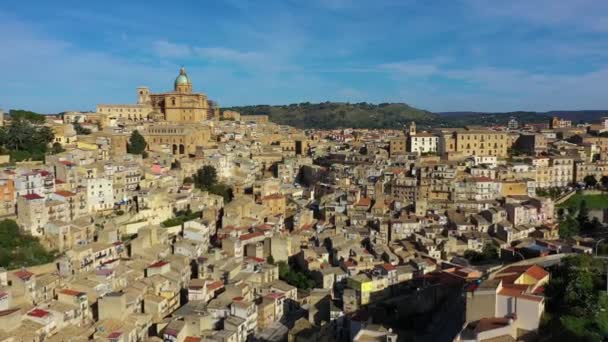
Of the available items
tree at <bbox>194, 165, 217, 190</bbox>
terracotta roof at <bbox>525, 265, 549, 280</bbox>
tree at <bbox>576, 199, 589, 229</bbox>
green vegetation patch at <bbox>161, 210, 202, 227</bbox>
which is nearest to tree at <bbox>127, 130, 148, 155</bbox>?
tree at <bbox>194, 165, 217, 190</bbox>

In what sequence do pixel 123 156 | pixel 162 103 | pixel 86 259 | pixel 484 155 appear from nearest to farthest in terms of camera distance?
pixel 86 259
pixel 123 156
pixel 484 155
pixel 162 103

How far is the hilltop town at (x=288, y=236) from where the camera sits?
1634cm

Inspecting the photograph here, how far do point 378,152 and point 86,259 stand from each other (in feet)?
73.6

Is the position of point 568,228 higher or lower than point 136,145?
lower

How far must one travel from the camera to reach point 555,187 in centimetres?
3350

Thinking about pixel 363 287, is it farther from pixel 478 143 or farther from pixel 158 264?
pixel 478 143

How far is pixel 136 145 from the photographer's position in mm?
35000

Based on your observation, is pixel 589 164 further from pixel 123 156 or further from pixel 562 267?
pixel 123 156

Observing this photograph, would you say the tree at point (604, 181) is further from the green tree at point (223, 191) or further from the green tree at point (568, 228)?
the green tree at point (223, 191)

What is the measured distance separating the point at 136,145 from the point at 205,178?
644cm

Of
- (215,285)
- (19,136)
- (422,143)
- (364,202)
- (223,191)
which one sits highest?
(19,136)

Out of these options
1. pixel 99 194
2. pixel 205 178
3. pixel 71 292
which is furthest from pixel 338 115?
pixel 71 292

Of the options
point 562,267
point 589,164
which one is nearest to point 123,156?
point 562,267

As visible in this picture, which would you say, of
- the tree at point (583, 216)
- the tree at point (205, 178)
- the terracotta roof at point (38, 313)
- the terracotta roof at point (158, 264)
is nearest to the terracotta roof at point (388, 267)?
the terracotta roof at point (158, 264)
